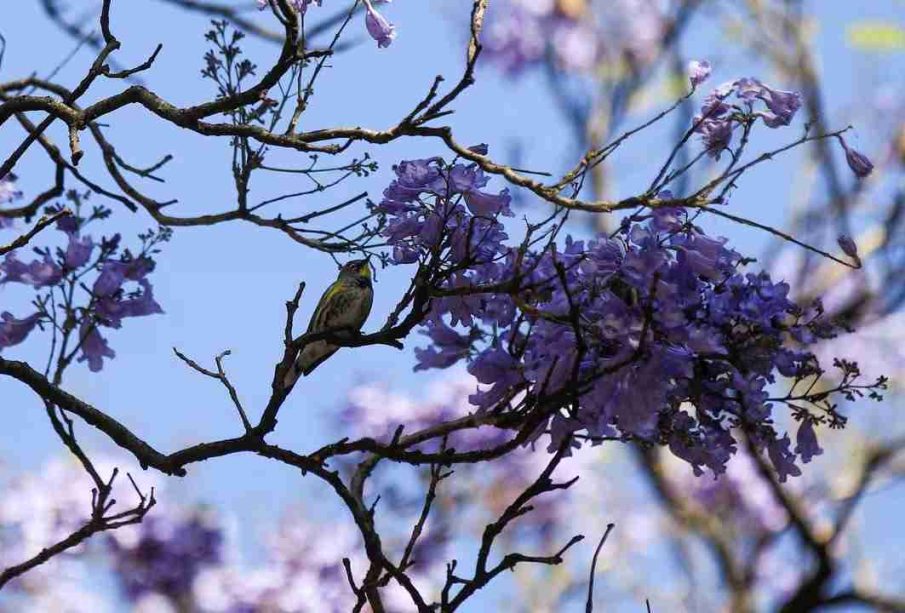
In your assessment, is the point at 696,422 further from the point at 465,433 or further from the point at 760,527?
the point at 760,527

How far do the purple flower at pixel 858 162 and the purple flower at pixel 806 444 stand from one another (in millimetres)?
551

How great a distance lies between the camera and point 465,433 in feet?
22.7

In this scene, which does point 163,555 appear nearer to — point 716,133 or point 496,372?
point 496,372

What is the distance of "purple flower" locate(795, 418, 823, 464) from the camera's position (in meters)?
2.42

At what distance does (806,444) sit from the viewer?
2.43 metres

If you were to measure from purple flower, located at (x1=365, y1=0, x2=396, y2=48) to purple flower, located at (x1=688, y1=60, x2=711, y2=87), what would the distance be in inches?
29.5

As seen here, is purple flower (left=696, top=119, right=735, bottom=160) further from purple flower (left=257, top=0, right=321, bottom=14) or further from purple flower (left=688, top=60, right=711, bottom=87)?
purple flower (left=257, top=0, right=321, bottom=14)

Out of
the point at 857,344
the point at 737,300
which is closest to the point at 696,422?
the point at 737,300

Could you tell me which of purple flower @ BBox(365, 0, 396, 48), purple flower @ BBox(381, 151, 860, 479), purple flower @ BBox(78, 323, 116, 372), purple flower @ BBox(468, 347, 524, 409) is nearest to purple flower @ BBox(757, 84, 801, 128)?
purple flower @ BBox(381, 151, 860, 479)

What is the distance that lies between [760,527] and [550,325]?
694 centimetres

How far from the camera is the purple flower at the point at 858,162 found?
2.57m

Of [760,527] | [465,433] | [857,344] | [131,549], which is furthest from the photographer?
[857,344]

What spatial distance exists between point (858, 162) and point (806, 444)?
610 mm

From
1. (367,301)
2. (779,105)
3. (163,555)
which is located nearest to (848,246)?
(779,105)
